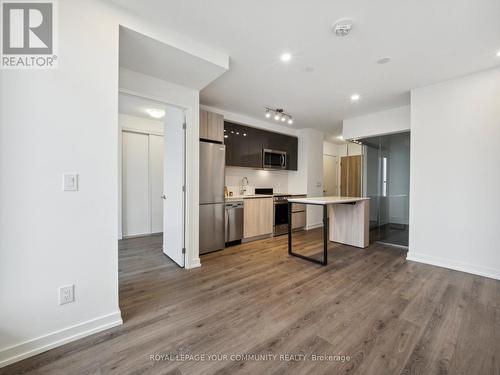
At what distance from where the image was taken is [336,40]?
217 cm

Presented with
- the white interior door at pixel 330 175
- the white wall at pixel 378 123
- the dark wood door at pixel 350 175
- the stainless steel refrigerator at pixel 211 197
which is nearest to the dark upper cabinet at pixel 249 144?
the stainless steel refrigerator at pixel 211 197

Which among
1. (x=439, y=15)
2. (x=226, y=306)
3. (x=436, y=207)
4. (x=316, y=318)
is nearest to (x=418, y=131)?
(x=436, y=207)

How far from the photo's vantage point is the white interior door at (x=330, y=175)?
7129 mm

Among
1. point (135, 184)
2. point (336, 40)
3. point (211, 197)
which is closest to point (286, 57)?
point (336, 40)

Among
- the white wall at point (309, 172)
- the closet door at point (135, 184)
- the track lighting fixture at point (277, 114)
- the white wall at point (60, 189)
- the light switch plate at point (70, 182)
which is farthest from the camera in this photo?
the white wall at point (309, 172)

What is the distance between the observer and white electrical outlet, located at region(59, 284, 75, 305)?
1564mm

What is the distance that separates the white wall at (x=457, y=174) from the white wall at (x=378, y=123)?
0.73m

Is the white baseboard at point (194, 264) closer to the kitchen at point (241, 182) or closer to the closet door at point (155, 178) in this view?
the kitchen at point (241, 182)

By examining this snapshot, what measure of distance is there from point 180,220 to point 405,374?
8.74ft

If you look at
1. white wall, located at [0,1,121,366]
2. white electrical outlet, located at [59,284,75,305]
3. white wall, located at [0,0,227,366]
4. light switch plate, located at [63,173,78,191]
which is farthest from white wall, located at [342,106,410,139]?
white electrical outlet, located at [59,284,75,305]

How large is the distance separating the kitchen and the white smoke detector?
83.7 inches

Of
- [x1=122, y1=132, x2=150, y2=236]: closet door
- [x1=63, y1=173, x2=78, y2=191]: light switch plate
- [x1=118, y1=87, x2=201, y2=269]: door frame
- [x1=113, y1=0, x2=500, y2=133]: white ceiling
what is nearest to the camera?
[x1=63, y1=173, x2=78, y2=191]: light switch plate

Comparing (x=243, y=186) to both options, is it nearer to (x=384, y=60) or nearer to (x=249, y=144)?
(x=249, y=144)

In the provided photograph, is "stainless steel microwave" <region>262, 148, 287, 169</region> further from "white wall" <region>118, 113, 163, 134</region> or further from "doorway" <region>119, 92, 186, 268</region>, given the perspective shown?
"white wall" <region>118, 113, 163, 134</region>
